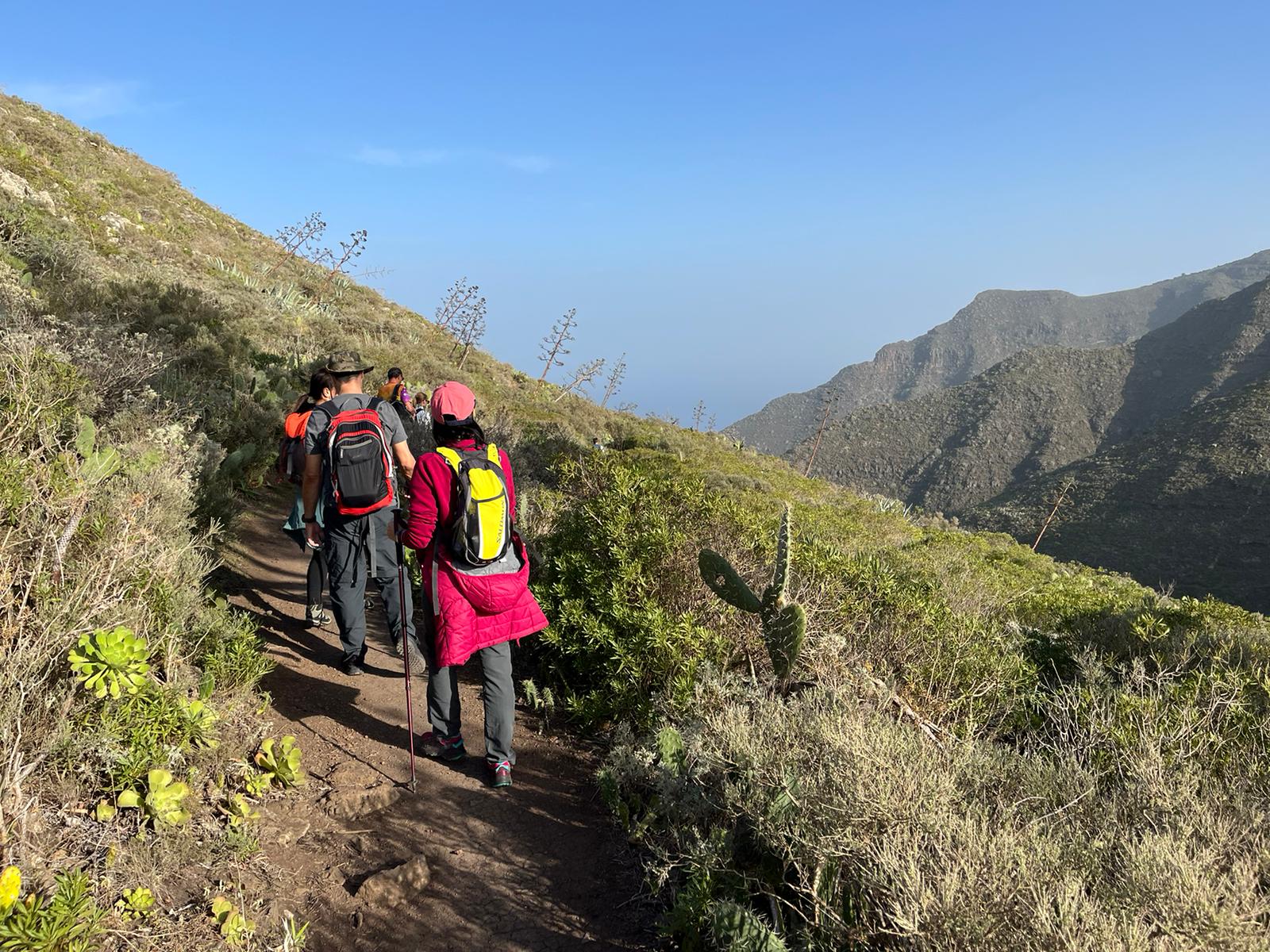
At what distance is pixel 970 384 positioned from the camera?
7119cm

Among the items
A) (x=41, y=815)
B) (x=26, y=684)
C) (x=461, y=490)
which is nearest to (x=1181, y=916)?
(x=461, y=490)

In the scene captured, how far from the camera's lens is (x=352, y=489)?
413cm

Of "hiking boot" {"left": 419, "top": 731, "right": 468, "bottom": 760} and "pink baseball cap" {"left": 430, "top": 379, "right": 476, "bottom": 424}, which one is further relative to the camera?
"hiking boot" {"left": 419, "top": 731, "right": 468, "bottom": 760}

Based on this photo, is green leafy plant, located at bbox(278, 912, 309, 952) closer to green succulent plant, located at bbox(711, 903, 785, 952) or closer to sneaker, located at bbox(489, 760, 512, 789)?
sneaker, located at bbox(489, 760, 512, 789)

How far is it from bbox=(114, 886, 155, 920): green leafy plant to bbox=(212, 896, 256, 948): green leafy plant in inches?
8.4

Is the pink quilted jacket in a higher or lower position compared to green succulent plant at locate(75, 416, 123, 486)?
lower

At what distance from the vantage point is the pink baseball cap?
3410mm

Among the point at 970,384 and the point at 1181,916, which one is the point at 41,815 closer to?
the point at 1181,916

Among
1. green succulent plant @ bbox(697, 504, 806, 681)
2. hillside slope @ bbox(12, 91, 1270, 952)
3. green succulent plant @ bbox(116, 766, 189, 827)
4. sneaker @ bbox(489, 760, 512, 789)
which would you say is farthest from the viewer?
green succulent plant @ bbox(697, 504, 806, 681)

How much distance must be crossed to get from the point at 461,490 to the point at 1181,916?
2920 mm

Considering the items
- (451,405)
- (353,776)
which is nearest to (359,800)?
(353,776)

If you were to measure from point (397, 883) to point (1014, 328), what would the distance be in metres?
164

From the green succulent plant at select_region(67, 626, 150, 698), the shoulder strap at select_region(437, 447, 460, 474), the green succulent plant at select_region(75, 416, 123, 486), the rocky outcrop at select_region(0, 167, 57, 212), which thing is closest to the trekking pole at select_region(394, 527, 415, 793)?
the shoulder strap at select_region(437, 447, 460, 474)

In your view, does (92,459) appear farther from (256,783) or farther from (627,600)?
(627,600)
